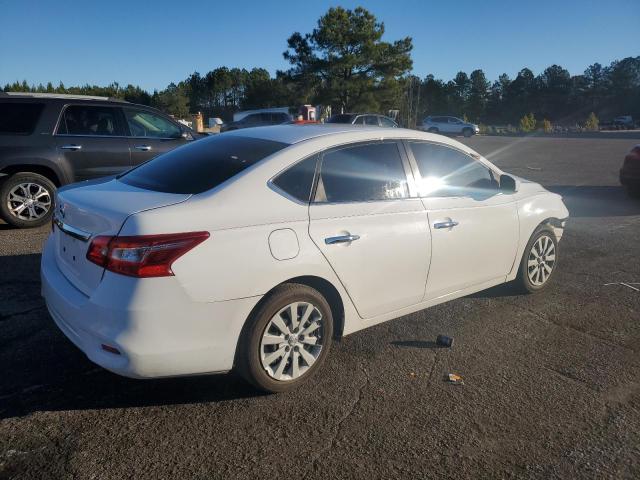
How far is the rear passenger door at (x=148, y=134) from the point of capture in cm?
779

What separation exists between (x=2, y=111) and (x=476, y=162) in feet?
20.1

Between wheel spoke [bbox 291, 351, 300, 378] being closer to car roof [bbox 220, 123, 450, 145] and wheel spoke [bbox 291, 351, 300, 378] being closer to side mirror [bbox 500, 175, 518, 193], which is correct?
car roof [bbox 220, 123, 450, 145]

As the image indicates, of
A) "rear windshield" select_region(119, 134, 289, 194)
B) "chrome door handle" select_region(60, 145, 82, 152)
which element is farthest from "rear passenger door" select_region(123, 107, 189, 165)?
"rear windshield" select_region(119, 134, 289, 194)

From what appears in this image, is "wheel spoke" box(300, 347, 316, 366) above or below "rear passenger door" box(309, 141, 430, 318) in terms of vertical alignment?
below

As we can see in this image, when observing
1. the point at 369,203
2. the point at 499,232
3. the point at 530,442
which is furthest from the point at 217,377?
the point at 499,232

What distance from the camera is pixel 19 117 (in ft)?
22.9

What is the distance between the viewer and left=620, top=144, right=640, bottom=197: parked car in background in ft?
34.0

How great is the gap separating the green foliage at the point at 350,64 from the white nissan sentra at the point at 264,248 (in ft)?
147

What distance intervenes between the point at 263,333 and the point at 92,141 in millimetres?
5698

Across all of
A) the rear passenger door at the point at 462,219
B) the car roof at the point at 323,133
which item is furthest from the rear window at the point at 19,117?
the rear passenger door at the point at 462,219

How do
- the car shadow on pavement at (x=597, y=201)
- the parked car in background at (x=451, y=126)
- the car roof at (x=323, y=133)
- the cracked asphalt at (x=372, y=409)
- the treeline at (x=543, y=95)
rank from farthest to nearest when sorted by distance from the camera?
the treeline at (x=543, y=95)
the parked car in background at (x=451, y=126)
the car shadow on pavement at (x=597, y=201)
the car roof at (x=323, y=133)
the cracked asphalt at (x=372, y=409)

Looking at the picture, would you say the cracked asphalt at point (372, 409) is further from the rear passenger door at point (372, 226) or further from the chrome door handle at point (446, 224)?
the chrome door handle at point (446, 224)

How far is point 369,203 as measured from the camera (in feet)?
11.4

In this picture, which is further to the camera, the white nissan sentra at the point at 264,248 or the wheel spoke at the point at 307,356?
the wheel spoke at the point at 307,356
